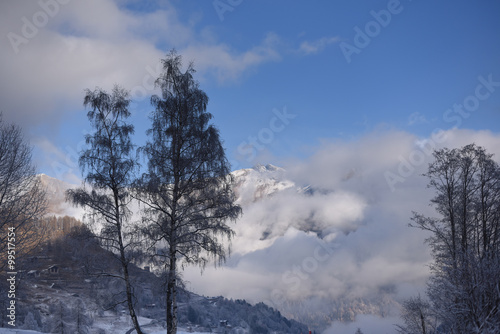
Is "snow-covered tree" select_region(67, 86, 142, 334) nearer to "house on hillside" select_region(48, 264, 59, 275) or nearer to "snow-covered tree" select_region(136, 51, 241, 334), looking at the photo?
"snow-covered tree" select_region(136, 51, 241, 334)

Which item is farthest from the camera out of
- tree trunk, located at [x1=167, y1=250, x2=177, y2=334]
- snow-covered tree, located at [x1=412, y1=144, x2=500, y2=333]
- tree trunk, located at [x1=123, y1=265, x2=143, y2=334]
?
snow-covered tree, located at [x1=412, y1=144, x2=500, y2=333]

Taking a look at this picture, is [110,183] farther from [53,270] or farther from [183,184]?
[53,270]

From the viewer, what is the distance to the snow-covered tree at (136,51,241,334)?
57.5 feet

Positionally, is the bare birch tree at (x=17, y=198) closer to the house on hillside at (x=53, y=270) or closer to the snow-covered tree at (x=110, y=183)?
the snow-covered tree at (x=110, y=183)

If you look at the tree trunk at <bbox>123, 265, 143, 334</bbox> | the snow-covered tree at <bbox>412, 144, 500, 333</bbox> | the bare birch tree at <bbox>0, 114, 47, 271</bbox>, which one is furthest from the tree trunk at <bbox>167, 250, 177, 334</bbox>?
the snow-covered tree at <bbox>412, 144, 500, 333</bbox>

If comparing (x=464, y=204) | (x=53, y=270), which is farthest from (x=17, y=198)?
(x=53, y=270)

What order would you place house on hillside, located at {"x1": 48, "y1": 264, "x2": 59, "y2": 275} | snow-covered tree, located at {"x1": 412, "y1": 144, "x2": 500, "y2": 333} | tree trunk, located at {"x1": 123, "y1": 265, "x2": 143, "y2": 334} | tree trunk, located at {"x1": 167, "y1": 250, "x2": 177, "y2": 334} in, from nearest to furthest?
1. tree trunk, located at {"x1": 167, "y1": 250, "x2": 177, "y2": 334}
2. tree trunk, located at {"x1": 123, "y1": 265, "x2": 143, "y2": 334}
3. snow-covered tree, located at {"x1": 412, "y1": 144, "x2": 500, "y2": 333}
4. house on hillside, located at {"x1": 48, "y1": 264, "x2": 59, "y2": 275}

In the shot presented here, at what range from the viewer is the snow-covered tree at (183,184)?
57.5 feet

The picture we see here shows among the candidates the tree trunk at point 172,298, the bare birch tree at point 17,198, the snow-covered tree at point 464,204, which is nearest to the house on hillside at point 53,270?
the bare birch tree at point 17,198

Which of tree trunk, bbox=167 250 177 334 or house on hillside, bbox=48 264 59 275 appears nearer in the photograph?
tree trunk, bbox=167 250 177 334

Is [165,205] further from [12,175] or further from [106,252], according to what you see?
[12,175]

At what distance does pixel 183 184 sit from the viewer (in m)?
18.3

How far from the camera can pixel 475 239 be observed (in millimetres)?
23562

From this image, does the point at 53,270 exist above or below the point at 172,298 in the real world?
below
